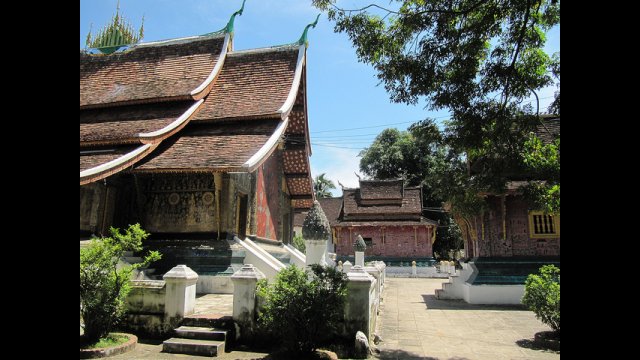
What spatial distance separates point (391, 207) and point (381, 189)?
6.00ft

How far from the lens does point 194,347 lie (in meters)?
6.01

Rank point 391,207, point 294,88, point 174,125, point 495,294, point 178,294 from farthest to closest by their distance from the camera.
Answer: point 391,207 < point 294,88 < point 495,294 < point 174,125 < point 178,294

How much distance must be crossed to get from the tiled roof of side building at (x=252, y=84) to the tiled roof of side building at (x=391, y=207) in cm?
1719

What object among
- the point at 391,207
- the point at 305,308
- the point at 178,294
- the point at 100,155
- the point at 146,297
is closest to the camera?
the point at 305,308

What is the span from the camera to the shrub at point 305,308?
572 cm

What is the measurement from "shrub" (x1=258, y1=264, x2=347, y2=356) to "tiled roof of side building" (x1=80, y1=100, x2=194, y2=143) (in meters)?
5.76

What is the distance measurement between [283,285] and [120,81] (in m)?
11.4

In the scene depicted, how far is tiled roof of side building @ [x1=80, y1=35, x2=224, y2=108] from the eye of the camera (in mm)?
12820

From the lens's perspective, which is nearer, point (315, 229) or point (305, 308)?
point (305, 308)

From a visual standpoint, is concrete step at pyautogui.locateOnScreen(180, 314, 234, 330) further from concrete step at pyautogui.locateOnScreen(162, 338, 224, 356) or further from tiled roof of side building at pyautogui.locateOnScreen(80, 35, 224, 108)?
tiled roof of side building at pyautogui.locateOnScreen(80, 35, 224, 108)

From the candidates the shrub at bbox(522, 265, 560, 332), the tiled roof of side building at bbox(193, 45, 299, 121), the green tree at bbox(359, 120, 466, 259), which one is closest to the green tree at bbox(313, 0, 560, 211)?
the shrub at bbox(522, 265, 560, 332)

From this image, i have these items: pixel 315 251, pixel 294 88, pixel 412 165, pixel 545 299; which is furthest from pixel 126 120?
pixel 412 165

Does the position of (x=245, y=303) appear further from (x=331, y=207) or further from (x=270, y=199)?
(x=331, y=207)

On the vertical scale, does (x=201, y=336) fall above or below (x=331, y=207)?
below
